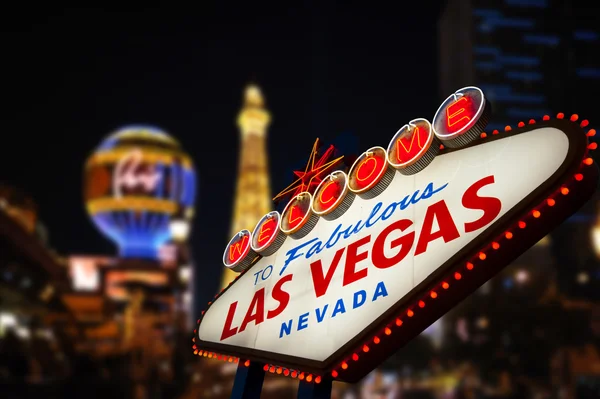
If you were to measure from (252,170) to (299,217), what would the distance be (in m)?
107

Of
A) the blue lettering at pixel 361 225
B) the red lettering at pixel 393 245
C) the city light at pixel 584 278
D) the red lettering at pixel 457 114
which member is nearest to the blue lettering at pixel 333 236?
the blue lettering at pixel 361 225

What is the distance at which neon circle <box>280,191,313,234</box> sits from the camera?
9922 millimetres

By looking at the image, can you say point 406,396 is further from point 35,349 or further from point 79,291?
point 79,291

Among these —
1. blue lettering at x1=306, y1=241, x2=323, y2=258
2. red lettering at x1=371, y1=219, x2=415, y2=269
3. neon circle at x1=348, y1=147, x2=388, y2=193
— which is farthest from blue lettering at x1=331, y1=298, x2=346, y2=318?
neon circle at x1=348, y1=147, x2=388, y2=193

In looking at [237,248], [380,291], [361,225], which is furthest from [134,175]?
[380,291]

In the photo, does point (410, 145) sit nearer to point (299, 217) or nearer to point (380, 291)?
point (380, 291)

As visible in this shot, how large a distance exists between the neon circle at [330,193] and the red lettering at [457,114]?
1846 mm

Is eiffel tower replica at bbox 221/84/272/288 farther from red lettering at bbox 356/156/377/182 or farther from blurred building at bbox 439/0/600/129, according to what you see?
red lettering at bbox 356/156/377/182

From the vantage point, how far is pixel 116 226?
241 feet

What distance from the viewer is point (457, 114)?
26.3 feet

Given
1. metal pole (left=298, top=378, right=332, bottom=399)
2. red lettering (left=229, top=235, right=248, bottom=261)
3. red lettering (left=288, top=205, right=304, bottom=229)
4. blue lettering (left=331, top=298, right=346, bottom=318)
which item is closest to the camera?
blue lettering (left=331, top=298, right=346, bottom=318)

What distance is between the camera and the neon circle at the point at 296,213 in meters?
9.92

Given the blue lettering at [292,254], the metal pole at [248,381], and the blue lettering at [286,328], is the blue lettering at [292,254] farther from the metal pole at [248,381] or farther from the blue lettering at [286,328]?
the metal pole at [248,381]

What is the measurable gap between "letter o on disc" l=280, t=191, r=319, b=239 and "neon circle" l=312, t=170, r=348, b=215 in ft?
0.64
